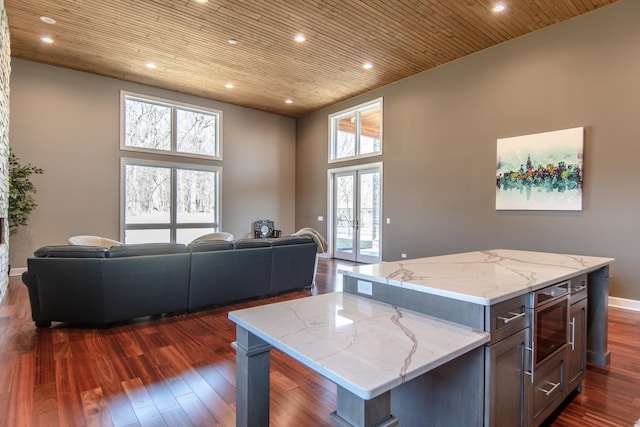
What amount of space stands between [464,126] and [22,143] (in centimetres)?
774

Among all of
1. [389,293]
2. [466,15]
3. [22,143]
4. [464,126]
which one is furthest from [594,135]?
[22,143]

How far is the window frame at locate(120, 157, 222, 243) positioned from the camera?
22.5 ft

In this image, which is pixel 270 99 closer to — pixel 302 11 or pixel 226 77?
pixel 226 77

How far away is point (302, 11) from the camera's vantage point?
441cm

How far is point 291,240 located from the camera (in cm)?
477

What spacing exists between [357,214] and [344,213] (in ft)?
1.45

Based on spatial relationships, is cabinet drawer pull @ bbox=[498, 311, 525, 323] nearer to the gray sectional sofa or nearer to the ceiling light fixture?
the gray sectional sofa

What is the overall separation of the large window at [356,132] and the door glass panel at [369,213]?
59 cm

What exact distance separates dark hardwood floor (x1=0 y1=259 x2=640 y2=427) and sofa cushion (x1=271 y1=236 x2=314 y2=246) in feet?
4.70

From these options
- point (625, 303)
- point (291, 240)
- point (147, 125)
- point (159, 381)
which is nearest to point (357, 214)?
point (291, 240)

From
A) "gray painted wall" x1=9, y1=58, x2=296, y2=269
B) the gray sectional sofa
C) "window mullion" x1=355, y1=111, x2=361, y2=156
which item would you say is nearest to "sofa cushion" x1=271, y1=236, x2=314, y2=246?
the gray sectional sofa

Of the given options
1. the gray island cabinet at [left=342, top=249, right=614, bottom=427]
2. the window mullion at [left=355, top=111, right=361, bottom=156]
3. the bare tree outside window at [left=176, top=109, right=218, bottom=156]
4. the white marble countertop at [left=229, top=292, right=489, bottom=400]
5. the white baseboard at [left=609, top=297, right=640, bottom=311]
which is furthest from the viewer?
the window mullion at [left=355, top=111, right=361, bottom=156]

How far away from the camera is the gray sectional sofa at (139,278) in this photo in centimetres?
327

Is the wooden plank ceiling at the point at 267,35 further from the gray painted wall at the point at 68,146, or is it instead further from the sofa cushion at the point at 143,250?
the sofa cushion at the point at 143,250
